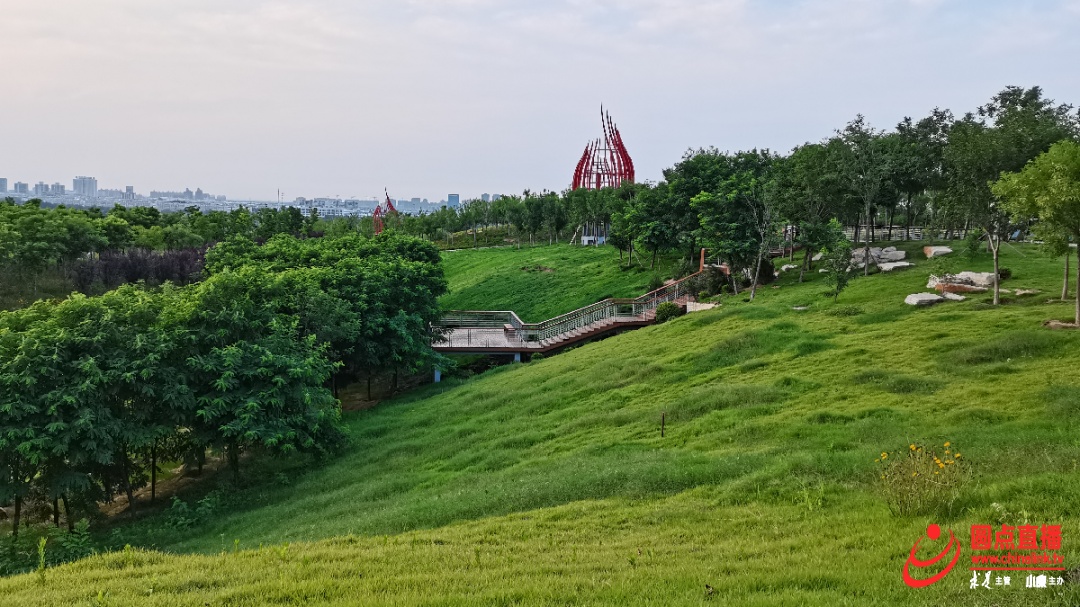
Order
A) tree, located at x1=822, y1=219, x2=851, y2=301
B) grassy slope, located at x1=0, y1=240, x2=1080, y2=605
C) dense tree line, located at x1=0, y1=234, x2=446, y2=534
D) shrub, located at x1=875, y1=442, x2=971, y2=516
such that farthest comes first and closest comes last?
tree, located at x1=822, y1=219, x2=851, y2=301 → dense tree line, located at x1=0, y1=234, x2=446, y2=534 → shrub, located at x1=875, y1=442, x2=971, y2=516 → grassy slope, located at x1=0, y1=240, x2=1080, y2=605

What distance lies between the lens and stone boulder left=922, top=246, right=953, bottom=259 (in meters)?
30.6

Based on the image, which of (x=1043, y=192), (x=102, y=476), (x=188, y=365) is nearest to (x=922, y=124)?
(x=1043, y=192)

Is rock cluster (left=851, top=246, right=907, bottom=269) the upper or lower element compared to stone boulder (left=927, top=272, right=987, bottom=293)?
upper

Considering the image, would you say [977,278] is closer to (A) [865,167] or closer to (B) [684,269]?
(A) [865,167]

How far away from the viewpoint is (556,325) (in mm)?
31703

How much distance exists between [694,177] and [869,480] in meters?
31.2

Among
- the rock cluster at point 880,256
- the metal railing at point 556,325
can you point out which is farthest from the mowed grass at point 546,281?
the rock cluster at point 880,256

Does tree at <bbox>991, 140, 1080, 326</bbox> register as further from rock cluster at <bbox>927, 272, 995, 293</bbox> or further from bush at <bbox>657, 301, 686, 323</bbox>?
bush at <bbox>657, 301, 686, 323</bbox>

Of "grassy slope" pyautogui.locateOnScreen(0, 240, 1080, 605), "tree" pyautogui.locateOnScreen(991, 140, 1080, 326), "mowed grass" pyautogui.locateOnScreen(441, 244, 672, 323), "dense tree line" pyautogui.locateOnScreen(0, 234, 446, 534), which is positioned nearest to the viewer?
"grassy slope" pyautogui.locateOnScreen(0, 240, 1080, 605)

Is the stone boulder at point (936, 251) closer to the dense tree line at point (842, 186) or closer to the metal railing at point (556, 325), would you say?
the dense tree line at point (842, 186)

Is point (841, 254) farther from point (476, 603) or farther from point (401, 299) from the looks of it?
point (476, 603)

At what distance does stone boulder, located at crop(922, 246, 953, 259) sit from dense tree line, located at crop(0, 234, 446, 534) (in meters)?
25.6

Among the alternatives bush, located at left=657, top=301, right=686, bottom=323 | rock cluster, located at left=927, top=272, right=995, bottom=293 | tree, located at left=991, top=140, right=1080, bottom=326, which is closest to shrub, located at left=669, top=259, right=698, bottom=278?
bush, located at left=657, top=301, right=686, bottom=323

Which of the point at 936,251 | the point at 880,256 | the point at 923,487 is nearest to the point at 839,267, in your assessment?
the point at 936,251
